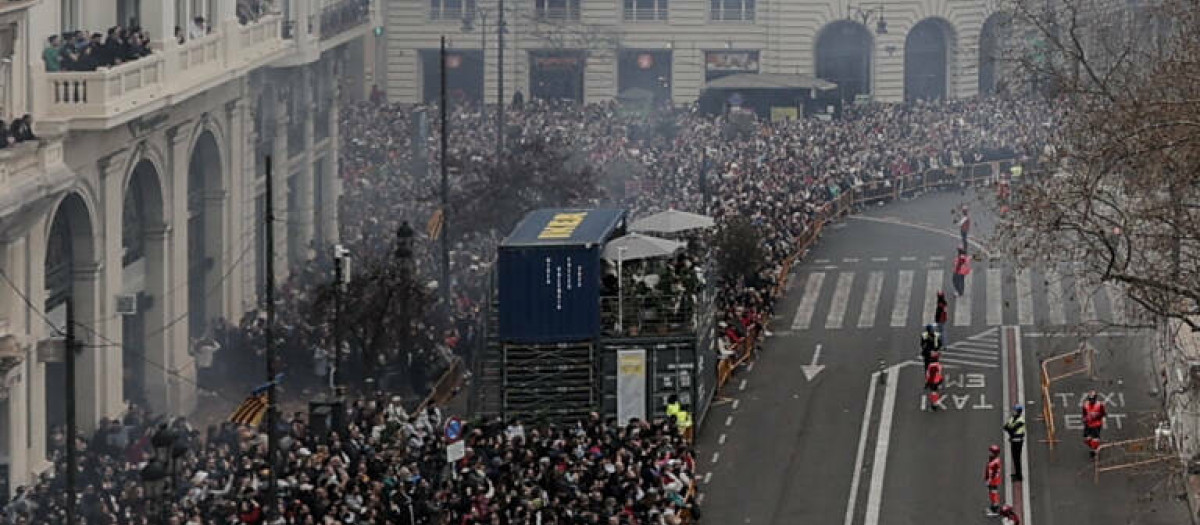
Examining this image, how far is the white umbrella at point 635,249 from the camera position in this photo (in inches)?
2217

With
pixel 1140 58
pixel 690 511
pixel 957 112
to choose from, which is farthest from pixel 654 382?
pixel 957 112

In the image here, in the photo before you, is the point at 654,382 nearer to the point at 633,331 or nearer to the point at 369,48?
the point at 633,331

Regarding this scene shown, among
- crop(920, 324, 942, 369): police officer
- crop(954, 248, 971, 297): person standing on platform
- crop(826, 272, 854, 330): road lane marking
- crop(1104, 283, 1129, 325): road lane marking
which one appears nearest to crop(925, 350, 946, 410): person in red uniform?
crop(920, 324, 942, 369): police officer

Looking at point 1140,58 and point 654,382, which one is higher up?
point 1140,58

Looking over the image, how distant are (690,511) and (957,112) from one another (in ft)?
179

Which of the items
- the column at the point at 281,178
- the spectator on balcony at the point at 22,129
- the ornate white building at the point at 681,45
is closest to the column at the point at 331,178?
the column at the point at 281,178

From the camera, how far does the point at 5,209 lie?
50250 millimetres

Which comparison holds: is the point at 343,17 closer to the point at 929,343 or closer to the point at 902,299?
the point at 902,299

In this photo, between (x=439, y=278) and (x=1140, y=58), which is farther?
(x=1140, y=58)

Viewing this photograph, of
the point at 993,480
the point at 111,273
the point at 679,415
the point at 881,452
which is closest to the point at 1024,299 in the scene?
the point at 881,452

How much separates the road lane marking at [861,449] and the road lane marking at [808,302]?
20.6 feet

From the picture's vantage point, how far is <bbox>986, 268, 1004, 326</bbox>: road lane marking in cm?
7006

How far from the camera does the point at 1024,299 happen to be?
72.6m

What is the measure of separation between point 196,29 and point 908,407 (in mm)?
16942
